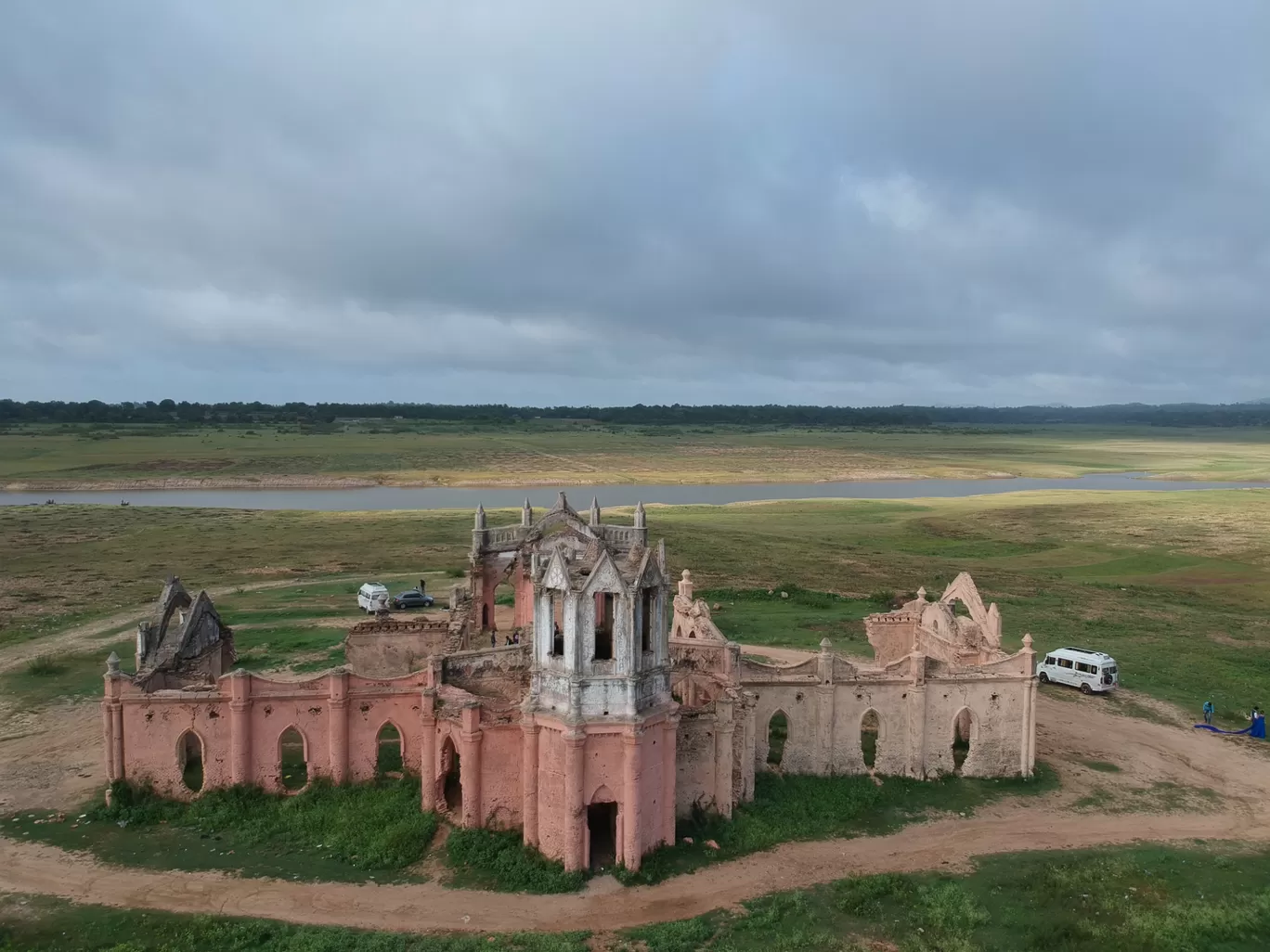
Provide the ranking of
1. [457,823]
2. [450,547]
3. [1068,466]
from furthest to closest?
[1068,466], [450,547], [457,823]

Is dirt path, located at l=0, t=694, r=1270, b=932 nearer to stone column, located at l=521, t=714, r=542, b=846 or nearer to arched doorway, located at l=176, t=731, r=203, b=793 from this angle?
stone column, located at l=521, t=714, r=542, b=846

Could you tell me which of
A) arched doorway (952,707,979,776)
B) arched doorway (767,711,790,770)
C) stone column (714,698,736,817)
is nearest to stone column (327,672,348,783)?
stone column (714,698,736,817)

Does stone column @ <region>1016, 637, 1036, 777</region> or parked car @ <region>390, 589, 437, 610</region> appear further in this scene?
parked car @ <region>390, 589, 437, 610</region>

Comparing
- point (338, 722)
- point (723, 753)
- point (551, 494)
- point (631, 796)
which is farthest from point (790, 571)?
point (551, 494)

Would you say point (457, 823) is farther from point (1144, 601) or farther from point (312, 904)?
point (1144, 601)

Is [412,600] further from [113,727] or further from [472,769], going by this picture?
[472,769]

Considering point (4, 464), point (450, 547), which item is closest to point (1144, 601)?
point (450, 547)

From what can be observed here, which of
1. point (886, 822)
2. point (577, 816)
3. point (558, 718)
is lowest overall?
point (886, 822)

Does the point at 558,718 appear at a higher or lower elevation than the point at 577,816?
higher
